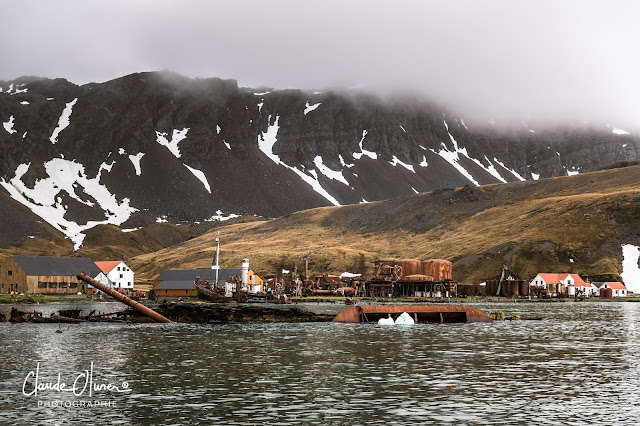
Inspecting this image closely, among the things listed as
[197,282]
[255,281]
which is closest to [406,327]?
[197,282]

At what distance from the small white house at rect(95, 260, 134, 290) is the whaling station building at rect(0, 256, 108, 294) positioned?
571 inches

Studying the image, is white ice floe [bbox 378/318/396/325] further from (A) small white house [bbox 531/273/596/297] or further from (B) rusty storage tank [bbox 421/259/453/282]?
(B) rusty storage tank [bbox 421/259/453/282]

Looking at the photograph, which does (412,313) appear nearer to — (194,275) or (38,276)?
(38,276)

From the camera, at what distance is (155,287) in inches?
6777

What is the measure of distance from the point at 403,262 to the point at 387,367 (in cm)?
15240

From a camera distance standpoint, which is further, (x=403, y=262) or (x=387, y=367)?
(x=403, y=262)

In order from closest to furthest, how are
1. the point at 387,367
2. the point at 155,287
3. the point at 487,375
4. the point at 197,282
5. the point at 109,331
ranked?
the point at 487,375 < the point at 387,367 < the point at 109,331 < the point at 197,282 < the point at 155,287

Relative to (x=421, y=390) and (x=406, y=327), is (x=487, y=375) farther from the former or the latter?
(x=406, y=327)

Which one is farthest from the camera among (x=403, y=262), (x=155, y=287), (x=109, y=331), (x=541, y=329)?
(x=403, y=262)

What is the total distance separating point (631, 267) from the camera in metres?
181

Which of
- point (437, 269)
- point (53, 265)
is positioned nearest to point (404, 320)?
point (53, 265)

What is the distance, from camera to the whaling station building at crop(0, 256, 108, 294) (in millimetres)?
153625

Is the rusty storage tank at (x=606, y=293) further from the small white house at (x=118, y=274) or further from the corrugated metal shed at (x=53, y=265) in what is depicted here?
the corrugated metal shed at (x=53, y=265)

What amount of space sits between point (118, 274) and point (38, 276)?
93.0 ft
